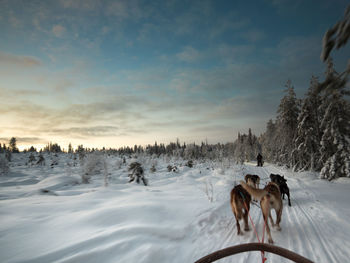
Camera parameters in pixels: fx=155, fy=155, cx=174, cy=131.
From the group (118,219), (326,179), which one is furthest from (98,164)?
(326,179)

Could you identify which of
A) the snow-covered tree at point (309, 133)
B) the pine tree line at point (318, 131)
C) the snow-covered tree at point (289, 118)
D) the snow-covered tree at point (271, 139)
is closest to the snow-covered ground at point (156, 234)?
the pine tree line at point (318, 131)

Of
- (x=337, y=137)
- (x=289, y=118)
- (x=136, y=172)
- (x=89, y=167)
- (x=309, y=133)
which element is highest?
(x=289, y=118)

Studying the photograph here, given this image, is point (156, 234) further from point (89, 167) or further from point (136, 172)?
point (89, 167)

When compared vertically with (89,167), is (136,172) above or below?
above

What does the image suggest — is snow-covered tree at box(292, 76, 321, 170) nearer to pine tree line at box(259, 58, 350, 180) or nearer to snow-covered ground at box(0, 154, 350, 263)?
pine tree line at box(259, 58, 350, 180)

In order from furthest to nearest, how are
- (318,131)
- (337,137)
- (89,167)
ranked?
1. (89,167)
2. (318,131)
3. (337,137)

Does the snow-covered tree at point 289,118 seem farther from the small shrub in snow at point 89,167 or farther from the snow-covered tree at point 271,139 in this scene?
the small shrub in snow at point 89,167

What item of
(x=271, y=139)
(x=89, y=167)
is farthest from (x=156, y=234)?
(x=271, y=139)

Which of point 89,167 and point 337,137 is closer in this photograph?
point 337,137

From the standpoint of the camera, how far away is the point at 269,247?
1.25 metres

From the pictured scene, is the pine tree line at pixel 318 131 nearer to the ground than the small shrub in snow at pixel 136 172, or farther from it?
farther from it

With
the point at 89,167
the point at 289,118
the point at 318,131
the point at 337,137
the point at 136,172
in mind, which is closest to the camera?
the point at 337,137

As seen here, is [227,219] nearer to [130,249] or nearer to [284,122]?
[130,249]

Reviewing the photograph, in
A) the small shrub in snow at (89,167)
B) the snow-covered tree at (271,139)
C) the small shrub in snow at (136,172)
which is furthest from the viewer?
the small shrub in snow at (89,167)
